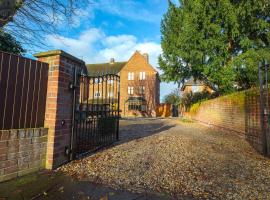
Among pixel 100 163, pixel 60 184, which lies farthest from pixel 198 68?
pixel 60 184

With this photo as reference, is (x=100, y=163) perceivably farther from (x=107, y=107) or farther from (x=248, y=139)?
(x=248, y=139)

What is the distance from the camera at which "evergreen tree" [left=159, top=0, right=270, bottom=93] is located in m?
13.1

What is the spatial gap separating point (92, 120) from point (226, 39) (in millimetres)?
13258

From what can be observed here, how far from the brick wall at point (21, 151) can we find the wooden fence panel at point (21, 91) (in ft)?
0.46

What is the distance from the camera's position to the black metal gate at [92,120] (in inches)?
166

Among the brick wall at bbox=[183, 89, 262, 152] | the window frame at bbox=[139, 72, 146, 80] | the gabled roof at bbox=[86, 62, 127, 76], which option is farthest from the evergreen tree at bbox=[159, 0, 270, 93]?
the gabled roof at bbox=[86, 62, 127, 76]

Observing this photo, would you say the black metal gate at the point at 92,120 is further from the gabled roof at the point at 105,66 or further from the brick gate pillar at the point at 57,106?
the gabled roof at the point at 105,66

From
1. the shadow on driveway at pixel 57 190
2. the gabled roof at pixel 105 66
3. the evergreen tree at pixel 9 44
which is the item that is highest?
the gabled roof at pixel 105 66

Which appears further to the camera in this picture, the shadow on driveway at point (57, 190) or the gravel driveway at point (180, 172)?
the gravel driveway at point (180, 172)

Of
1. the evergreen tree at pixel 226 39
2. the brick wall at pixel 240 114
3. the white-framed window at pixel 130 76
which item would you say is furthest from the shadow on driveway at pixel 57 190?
the white-framed window at pixel 130 76

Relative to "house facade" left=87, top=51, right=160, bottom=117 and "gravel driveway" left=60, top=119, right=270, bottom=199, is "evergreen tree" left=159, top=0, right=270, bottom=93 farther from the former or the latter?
"house facade" left=87, top=51, right=160, bottom=117

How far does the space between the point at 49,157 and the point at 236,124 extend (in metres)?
8.08

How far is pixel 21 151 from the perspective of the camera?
3055 mm

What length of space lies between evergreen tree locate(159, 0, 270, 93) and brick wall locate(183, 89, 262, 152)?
2842 millimetres
